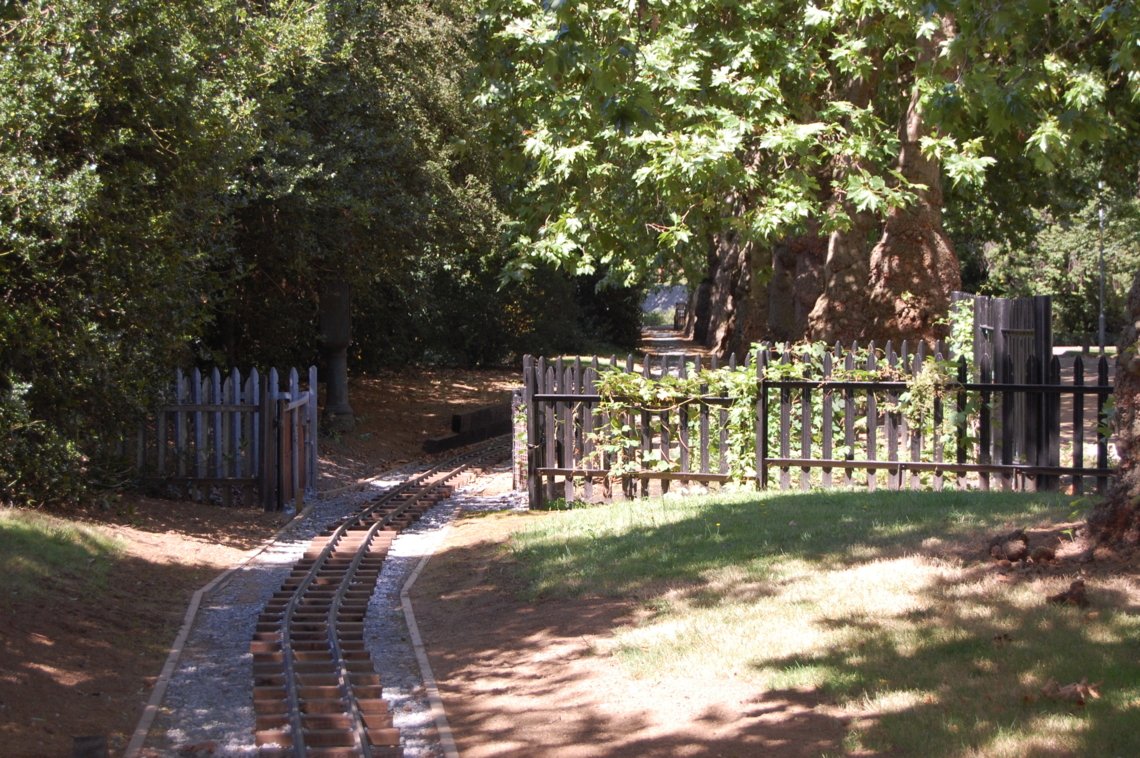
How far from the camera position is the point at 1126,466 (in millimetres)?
7555

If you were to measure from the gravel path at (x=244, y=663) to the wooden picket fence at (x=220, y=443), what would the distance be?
5.69 ft

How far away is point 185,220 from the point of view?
14336 mm

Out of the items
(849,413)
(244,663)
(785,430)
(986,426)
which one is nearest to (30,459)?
(244,663)

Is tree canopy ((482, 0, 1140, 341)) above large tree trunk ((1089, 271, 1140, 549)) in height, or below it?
above

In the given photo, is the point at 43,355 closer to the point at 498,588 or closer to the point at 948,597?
the point at 498,588

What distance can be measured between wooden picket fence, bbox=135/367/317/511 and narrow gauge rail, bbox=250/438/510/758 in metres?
1.97

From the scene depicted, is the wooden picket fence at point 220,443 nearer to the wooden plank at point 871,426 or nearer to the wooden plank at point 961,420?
the wooden plank at point 871,426

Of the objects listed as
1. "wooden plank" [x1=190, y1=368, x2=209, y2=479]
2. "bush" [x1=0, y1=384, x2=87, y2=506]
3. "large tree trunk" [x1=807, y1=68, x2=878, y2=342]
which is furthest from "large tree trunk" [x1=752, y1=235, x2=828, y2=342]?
"bush" [x1=0, y1=384, x2=87, y2=506]

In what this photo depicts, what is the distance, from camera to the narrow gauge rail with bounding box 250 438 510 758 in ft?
21.1

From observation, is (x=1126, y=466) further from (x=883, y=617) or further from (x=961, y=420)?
(x=961, y=420)

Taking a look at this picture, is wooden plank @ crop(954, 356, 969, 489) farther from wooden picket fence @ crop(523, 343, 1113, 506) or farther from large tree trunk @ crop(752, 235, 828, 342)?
large tree trunk @ crop(752, 235, 828, 342)

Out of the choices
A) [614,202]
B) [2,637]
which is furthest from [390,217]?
[2,637]

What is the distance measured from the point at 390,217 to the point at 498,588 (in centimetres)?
1229

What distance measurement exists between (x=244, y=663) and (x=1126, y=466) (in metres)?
5.78
